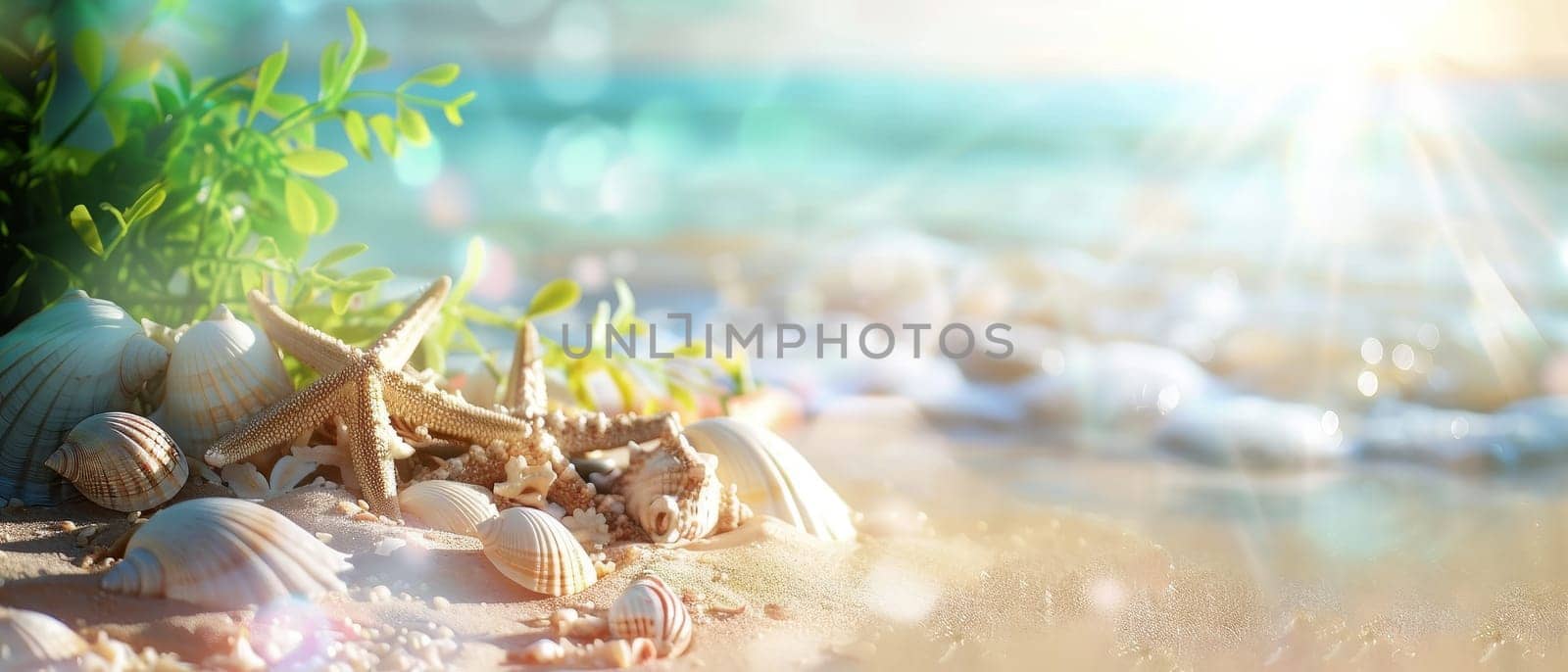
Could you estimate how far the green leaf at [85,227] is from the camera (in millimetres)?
1593

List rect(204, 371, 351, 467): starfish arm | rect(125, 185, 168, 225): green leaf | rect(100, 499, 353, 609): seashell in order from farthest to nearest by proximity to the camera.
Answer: rect(125, 185, 168, 225): green leaf
rect(204, 371, 351, 467): starfish arm
rect(100, 499, 353, 609): seashell

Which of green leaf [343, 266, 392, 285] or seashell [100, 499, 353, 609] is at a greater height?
green leaf [343, 266, 392, 285]

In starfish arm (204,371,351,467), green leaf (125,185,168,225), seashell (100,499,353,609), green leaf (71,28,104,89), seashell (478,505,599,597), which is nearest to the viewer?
seashell (100,499,353,609)

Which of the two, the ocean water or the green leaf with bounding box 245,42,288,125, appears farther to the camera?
the ocean water

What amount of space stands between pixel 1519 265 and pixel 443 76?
5.11 meters

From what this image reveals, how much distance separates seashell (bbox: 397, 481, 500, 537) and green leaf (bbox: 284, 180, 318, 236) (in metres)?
0.60

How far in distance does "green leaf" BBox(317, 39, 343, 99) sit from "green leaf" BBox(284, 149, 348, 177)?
114 millimetres

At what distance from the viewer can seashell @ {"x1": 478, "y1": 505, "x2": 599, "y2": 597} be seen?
1.38 metres

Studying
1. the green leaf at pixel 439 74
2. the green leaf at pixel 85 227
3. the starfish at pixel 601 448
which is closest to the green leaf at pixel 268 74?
the green leaf at pixel 439 74

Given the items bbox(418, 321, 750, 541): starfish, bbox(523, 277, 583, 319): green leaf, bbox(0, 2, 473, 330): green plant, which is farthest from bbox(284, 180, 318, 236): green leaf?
bbox(418, 321, 750, 541): starfish

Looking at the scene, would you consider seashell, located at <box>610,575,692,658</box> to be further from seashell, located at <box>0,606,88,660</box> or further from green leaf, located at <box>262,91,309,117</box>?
green leaf, located at <box>262,91,309,117</box>

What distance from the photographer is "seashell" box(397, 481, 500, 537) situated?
152 cm

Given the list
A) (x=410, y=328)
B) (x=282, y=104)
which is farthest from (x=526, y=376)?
(x=282, y=104)

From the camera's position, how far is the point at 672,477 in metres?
1.63
